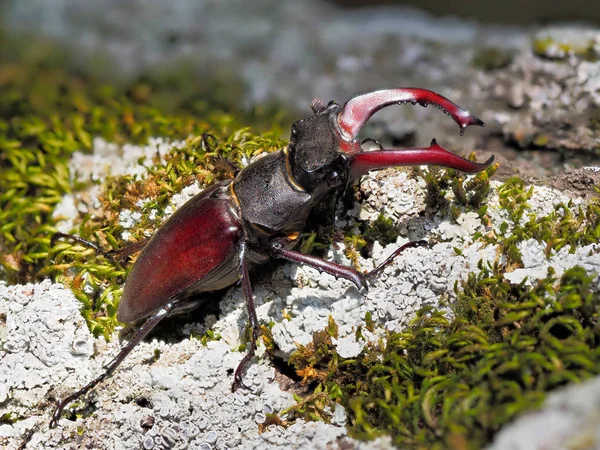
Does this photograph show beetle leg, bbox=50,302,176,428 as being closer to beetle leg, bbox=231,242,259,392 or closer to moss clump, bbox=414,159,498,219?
beetle leg, bbox=231,242,259,392

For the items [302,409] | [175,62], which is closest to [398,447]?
[302,409]

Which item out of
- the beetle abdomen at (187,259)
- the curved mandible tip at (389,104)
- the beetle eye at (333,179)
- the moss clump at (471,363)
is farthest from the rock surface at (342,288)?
the curved mandible tip at (389,104)

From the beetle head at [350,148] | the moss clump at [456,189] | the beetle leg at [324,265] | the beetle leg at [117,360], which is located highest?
the beetle head at [350,148]

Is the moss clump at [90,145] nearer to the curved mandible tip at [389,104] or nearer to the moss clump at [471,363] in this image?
the curved mandible tip at [389,104]

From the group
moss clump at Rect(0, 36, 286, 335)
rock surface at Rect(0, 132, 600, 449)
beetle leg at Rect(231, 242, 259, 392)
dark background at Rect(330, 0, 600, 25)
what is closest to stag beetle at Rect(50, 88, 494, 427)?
beetle leg at Rect(231, 242, 259, 392)

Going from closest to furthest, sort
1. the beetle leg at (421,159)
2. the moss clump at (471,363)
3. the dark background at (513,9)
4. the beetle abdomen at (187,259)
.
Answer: the moss clump at (471,363), the beetle leg at (421,159), the beetle abdomen at (187,259), the dark background at (513,9)

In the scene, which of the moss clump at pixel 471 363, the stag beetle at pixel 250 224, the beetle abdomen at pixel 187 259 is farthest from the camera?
the beetle abdomen at pixel 187 259

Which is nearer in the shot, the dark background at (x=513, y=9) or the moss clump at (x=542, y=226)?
the moss clump at (x=542, y=226)
